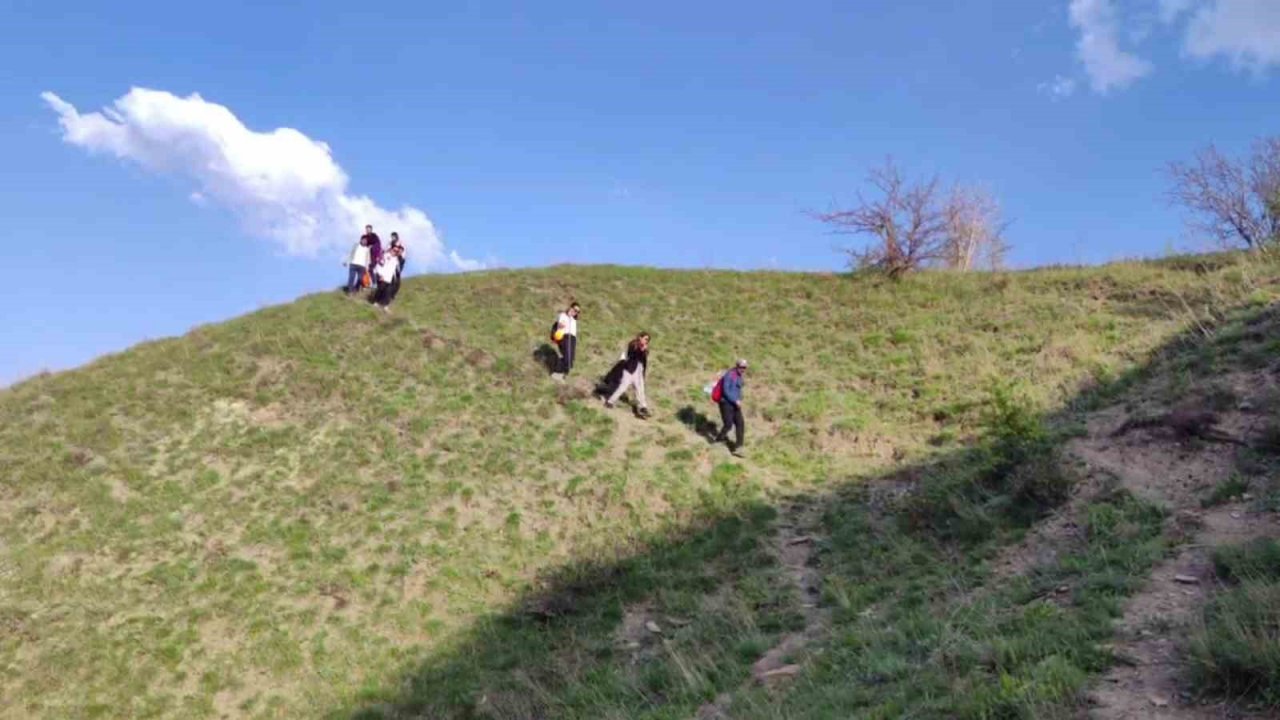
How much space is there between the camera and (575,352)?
21016mm

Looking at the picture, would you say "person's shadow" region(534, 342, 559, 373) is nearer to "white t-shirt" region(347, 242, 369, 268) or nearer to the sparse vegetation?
"white t-shirt" region(347, 242, 369, 268)

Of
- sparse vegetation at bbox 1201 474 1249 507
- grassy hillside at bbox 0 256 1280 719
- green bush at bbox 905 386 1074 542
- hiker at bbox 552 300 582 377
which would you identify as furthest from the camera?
hiker at bbox 552 300 582 377

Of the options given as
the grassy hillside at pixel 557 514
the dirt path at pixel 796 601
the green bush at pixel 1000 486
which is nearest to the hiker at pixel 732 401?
the grassy hillside at pixel 557 514

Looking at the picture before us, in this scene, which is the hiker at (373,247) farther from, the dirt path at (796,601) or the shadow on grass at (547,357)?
the dirt path at (796,601)

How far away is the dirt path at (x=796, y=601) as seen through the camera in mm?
7836

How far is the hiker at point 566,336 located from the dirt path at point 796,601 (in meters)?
7.45

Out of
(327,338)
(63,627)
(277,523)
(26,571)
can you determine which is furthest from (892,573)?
(327,338)

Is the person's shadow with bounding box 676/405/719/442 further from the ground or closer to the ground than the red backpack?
closer to the ground

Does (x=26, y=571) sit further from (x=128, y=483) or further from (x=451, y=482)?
(x=451, y=482)

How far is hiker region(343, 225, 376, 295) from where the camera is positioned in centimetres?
2294

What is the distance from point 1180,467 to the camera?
32.0ft

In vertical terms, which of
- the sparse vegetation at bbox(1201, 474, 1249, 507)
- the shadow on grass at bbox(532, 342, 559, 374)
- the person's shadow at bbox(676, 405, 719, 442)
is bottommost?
the sparse vegetation at bbox(1201, 474, 1249, 507)

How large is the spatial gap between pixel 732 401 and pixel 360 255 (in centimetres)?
1305

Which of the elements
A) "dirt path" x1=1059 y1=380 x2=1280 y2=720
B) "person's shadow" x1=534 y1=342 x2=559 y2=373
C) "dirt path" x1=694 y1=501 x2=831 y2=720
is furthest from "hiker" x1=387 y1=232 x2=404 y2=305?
"dirt path" x1=1059 y1=380 x2=1280 y2=720
